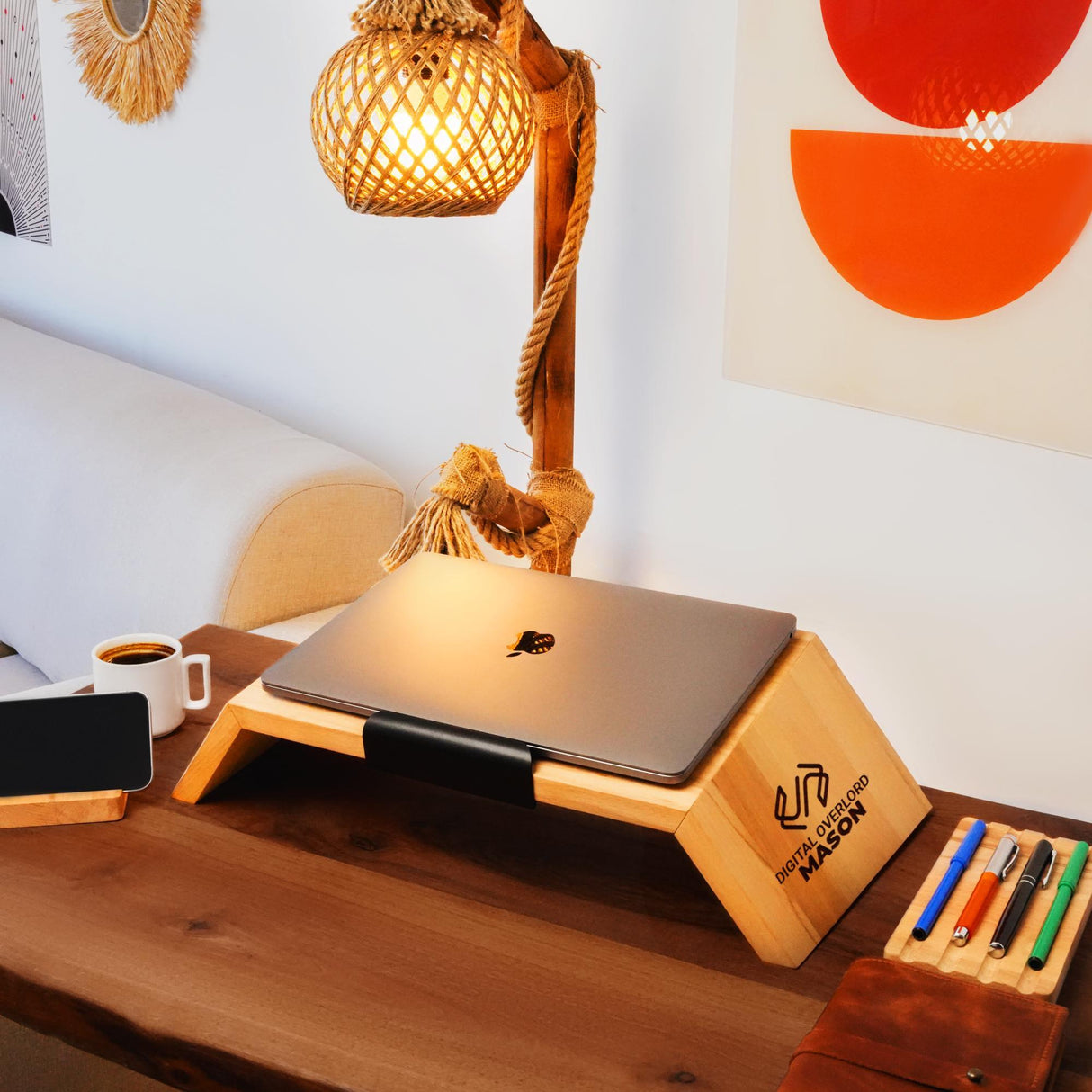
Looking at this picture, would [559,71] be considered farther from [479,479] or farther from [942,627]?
[942,627]

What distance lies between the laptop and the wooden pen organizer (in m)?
0.16

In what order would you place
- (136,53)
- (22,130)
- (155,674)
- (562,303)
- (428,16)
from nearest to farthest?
(428,16) < (155,674) < (562,303) < (136,53) < (22,130)

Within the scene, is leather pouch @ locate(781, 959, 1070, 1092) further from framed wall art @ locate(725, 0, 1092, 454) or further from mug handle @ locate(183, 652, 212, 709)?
mug handle @ locate(183, 652, 212, 709)

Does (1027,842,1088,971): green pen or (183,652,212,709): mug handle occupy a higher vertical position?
(183,652,212,709): mug handle

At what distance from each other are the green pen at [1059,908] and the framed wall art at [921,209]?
273 millimetres

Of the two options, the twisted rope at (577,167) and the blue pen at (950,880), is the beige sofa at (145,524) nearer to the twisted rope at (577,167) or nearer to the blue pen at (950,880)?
the twisted rope at (577,167)

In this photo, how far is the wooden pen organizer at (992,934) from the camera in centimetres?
65

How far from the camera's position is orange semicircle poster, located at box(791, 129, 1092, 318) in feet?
2.61

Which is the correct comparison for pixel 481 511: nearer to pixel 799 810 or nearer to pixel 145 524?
pixel 799 810

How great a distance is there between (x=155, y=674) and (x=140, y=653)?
48 mm

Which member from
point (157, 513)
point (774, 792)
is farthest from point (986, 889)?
point (157, 513)

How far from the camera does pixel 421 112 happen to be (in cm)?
80

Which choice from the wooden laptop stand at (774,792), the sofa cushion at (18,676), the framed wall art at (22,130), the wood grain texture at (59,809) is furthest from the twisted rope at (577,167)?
the framed wall art at (22,130)

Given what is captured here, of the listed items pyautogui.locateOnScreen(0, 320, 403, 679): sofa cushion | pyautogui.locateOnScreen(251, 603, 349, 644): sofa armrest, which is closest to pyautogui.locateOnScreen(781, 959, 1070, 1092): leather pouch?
pyautogui.locateOnScreen(251, 603, 349, 644): sofa armrest
